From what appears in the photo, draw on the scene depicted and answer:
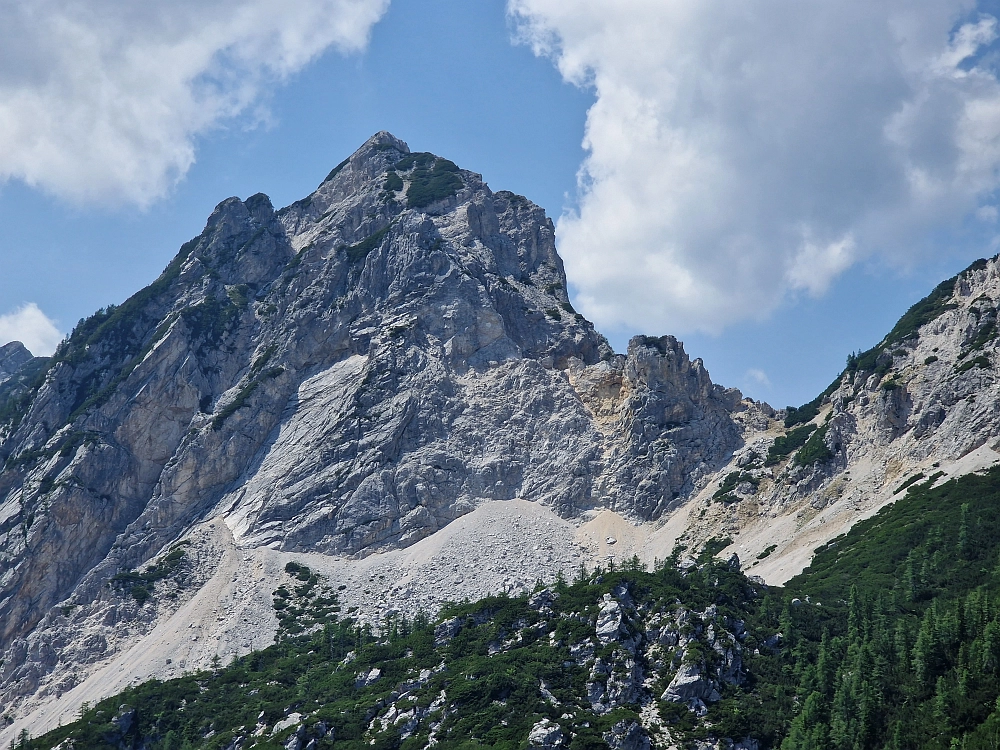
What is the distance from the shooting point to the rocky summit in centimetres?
10088

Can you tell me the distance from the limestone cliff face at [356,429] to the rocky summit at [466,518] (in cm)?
51

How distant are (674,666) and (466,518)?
61.3 m

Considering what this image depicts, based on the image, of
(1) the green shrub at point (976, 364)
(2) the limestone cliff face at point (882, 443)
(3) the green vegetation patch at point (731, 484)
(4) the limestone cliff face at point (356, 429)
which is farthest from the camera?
(4) the limestone cliff face at point (356, 429)

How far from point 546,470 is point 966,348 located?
6427 cm

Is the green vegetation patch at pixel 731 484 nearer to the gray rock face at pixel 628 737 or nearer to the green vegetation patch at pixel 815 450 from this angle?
the green vegetation patch at pixel 815 450

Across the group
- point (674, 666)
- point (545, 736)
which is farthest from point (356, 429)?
point (545, 736)

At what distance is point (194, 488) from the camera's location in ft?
563

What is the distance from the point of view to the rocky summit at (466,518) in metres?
101

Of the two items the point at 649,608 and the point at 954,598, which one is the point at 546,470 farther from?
the point at 954,598

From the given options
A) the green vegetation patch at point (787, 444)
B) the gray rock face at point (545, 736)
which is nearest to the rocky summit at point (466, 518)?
the gray rock face at point (545, 736)

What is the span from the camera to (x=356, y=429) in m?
170

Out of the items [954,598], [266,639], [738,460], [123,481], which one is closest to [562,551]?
[738,460]

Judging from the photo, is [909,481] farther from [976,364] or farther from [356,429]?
[356,429]

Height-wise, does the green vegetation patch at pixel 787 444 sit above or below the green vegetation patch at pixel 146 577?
below
